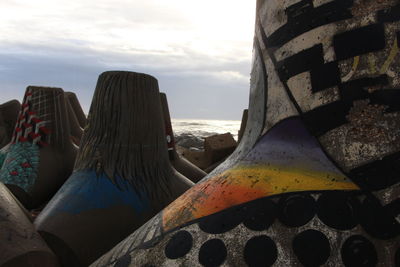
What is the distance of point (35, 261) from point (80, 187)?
0.65 m

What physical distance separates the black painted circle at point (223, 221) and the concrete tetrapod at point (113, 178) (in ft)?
3.62

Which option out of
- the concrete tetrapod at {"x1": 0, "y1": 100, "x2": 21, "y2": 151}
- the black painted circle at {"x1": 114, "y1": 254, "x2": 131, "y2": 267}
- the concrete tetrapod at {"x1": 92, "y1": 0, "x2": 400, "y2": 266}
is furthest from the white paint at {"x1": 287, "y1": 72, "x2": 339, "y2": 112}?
the concrete tetrapod at {"x1": 0, "y1": 100, "x2": 21, "y2": 151}

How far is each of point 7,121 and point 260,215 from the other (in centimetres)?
368

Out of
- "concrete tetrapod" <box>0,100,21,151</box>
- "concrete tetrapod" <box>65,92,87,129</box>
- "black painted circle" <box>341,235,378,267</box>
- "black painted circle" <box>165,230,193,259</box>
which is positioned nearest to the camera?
"black painted circle" <box>341,235,378,267</box>

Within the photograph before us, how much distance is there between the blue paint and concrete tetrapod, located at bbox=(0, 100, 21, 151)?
209 centimetres

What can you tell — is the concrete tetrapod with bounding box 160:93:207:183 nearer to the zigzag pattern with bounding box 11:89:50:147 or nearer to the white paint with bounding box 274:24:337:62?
the zigzag pattern with bounding box 11:89:50:147

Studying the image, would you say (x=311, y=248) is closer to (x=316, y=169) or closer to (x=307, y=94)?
(x=316, y=169)

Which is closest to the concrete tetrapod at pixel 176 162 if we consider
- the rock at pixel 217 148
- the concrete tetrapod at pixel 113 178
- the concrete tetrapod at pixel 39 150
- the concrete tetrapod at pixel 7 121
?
the concrete tetrapod at pixel 39 150

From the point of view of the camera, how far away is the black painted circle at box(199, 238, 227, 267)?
0.93 meters

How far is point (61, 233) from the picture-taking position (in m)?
1.88

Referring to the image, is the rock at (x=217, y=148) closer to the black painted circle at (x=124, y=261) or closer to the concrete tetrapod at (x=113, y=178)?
the concrete tetrapod at (x=113, y=178)

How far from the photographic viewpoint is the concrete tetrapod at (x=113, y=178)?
1.91m

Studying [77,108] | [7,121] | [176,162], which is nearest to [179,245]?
[176,162]

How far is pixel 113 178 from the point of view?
218cm
